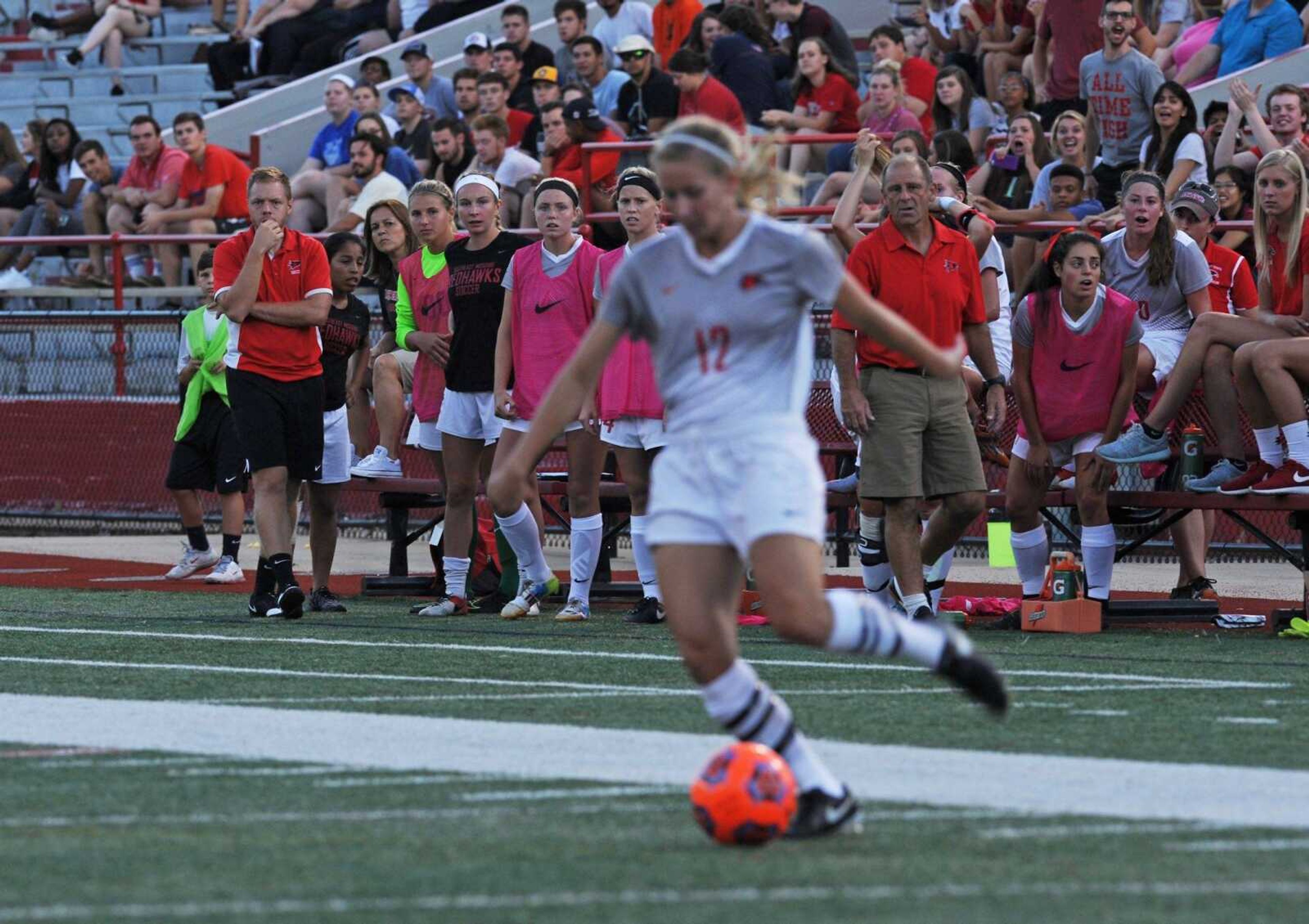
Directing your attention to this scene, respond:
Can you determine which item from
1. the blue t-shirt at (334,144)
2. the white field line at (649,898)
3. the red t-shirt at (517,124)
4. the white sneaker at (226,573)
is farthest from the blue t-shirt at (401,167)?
the white field line at (649,898)

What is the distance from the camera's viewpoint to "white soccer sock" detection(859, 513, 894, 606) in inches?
428

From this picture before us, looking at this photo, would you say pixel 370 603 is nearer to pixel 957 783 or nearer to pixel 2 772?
pixel 2 772

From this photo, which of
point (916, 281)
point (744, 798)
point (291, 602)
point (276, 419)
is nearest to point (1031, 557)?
point (916, 281)

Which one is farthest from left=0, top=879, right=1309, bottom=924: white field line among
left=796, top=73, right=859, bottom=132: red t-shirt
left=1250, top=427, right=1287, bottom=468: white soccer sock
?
left=796, top=73, right=859, bottom=132: red t-shirt

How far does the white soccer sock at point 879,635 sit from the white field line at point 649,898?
2.67 ft

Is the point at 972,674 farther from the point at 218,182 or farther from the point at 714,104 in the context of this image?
the point at 218,182

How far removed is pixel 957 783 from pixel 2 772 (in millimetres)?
2789

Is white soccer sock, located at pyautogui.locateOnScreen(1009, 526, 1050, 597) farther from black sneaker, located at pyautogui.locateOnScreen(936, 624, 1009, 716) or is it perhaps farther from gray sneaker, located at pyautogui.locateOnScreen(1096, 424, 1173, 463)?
black sneaker, located at pyautogui.locateOnScreen(936, 624, 1009, 716)

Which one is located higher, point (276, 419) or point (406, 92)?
point (406, 92)

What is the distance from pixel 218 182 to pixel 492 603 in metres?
9.58

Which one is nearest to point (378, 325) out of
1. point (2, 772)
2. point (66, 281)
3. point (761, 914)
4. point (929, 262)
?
point (66, 281)

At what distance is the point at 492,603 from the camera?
12.2m

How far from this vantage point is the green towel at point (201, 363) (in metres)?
14.1

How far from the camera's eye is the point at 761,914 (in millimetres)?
4516
